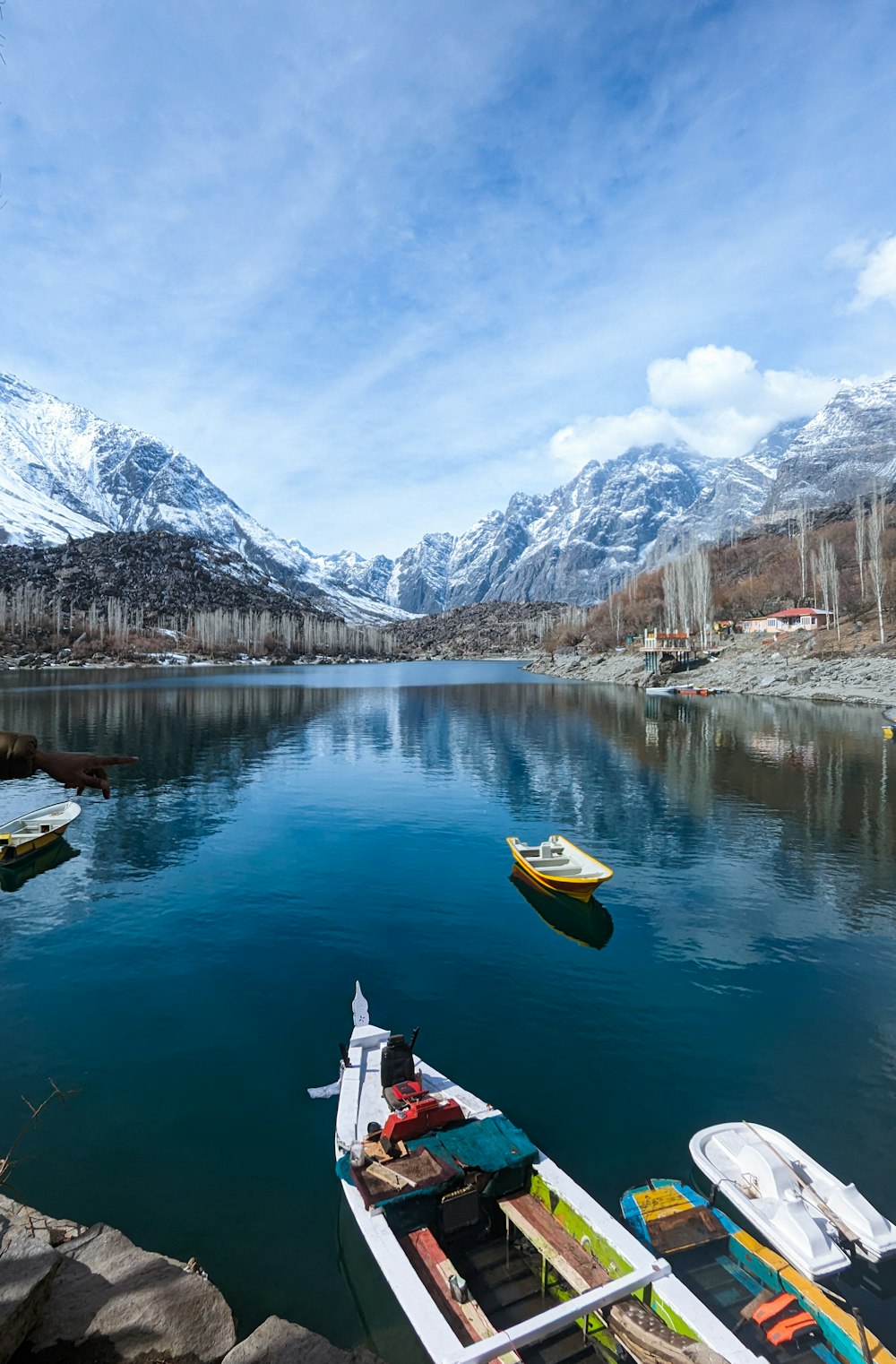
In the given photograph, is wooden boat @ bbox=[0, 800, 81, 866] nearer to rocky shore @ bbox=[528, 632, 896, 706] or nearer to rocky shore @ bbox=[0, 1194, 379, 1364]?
rocky shore @ bbox=[0, 1194, 379, 1364]

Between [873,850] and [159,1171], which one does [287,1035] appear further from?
[873,850]

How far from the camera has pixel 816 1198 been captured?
12.6 meters

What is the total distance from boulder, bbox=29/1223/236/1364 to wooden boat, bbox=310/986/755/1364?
299 cm

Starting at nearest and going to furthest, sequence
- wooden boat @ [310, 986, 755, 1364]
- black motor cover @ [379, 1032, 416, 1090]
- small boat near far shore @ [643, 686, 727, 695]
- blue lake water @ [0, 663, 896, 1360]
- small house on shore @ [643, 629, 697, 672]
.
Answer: wooden boat @ [310, 986, 755, 1364], blue lake water @ [0, 663, 896, 1360], black motor cover @ [379, 1032, 416, 1090], small boat near far shore @ [643, 686, 727, 695], small house on shore @ [643, 629, 697, 672]

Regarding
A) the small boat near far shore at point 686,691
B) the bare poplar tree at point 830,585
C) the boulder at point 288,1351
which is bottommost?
the boulder at point 288,1351

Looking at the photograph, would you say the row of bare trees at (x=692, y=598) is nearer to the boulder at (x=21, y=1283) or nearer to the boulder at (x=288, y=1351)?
the boulder at (x=288, y=1351)

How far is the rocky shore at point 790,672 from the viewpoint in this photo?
105 meters

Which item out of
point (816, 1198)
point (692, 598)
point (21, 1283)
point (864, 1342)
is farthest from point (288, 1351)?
point (692, 598)

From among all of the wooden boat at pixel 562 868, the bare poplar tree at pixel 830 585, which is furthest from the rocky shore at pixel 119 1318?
the bare poplar tree at pixel 830 585

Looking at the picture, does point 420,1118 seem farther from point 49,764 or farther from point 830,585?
point 830,585

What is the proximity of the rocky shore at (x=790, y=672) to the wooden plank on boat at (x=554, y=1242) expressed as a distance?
103 m

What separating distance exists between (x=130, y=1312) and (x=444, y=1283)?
477cm

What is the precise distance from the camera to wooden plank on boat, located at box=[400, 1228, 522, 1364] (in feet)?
32.3

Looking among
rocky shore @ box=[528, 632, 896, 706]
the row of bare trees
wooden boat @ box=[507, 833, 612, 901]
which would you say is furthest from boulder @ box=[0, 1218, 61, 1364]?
the row of bare trees
